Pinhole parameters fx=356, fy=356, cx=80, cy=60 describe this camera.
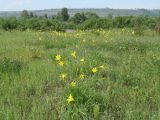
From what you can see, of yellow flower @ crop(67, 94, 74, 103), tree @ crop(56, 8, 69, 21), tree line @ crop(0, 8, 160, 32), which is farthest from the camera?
tree @ crop(56, 8, 69, 21)

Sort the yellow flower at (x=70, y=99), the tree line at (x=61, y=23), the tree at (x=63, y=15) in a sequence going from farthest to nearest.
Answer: the tree at (x=63, y=15)
the tree line at (x=61, y=23)
the yellow flower at (x=70, y=99)

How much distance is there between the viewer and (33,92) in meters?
4.39

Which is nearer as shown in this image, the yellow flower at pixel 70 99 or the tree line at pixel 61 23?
the yellow flower at pixel 70 99

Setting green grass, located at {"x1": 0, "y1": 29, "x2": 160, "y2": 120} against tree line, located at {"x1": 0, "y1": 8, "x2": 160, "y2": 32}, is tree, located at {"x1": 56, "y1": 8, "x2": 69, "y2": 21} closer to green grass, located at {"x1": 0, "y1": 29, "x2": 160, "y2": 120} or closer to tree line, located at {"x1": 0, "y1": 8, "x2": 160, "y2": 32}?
tree line, located at {"x1": 0, "y1": 8, "x2": 160, "y2": 32}

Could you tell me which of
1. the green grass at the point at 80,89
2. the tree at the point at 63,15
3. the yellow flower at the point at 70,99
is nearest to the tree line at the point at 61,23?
the tree at the point at 63,15

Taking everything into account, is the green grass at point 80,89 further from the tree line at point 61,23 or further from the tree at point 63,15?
the tree at point 63,15

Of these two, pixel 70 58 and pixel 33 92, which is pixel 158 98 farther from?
pixel 70 58

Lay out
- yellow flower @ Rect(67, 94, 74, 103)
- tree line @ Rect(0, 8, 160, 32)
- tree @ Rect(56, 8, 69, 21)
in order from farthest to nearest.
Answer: tree @ Rect(56, 8, 69, 21) → tree line @ Rect(0, 8, 160, 32) → yellow flower @ Rect(67, 94, 74, 103)

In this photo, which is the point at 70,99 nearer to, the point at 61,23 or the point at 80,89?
the point at 80,89

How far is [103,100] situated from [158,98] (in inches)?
25.9

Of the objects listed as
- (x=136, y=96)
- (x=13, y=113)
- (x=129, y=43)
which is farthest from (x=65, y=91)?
(x=129, y=43)

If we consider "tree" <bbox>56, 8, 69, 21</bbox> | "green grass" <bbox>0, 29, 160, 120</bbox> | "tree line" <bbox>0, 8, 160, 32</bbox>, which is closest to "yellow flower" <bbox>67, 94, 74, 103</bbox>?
"green grass" <bbox>0, 29, 160, 120</bbox>

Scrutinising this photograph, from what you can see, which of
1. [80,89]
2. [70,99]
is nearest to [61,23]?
[80,89]

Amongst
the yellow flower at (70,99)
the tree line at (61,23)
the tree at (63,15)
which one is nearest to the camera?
the yellow flower at (70,99)
